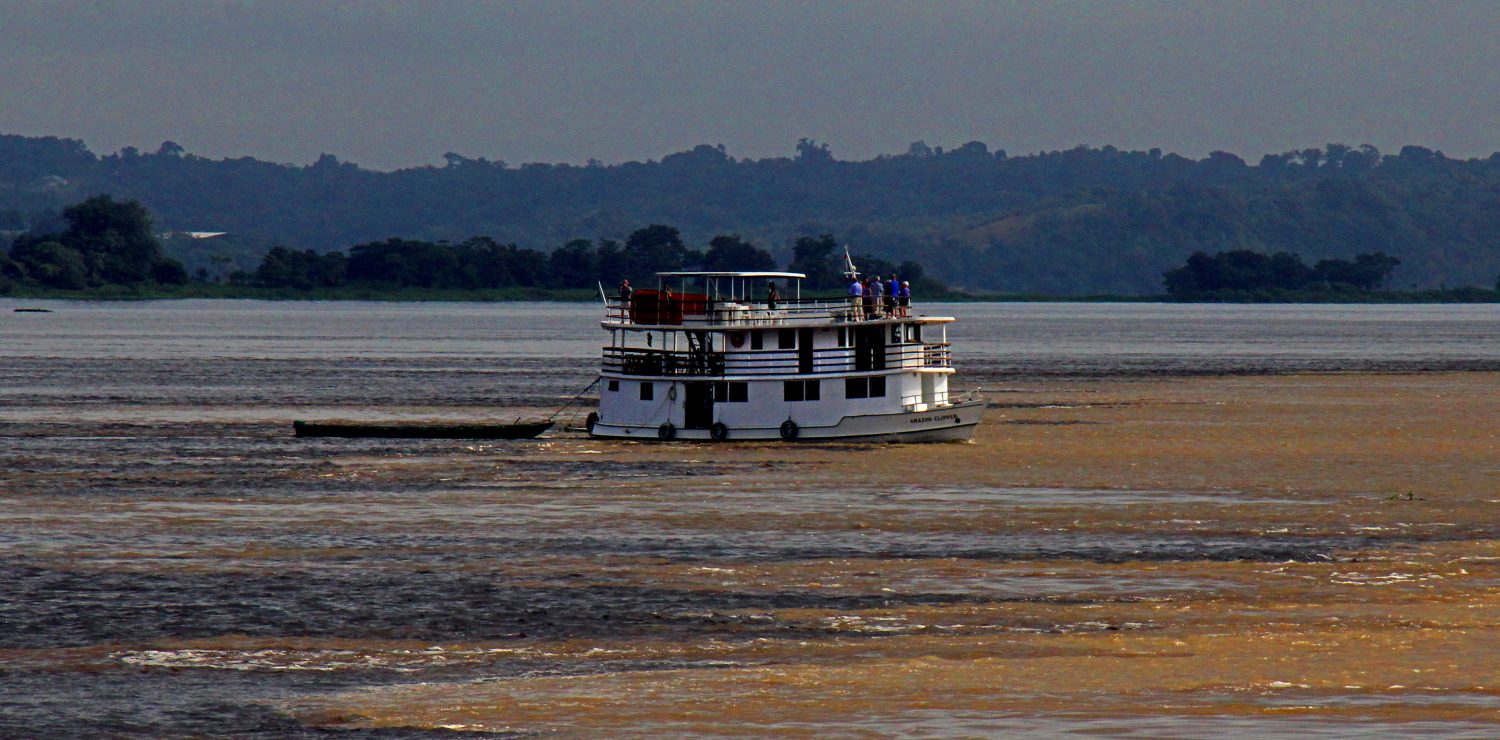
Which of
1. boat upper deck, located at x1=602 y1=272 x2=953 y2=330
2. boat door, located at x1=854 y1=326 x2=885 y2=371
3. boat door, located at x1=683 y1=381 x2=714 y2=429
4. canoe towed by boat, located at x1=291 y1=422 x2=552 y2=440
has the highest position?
boat upper deck, located at x1=602 y1=272 x2=953 y2=330

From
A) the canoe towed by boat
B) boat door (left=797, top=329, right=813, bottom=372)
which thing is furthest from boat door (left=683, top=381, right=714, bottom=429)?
the canoe towed by boat

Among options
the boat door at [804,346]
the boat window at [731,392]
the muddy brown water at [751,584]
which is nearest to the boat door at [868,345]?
the boat door at [804,346]

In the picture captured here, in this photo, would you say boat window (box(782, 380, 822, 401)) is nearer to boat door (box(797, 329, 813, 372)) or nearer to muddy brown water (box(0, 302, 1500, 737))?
boat door (box(797, 329, 813, 372))

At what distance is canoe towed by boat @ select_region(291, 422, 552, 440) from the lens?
7412cm

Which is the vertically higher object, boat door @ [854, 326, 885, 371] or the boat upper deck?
the boat upper deck

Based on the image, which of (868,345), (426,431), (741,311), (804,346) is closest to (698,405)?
(741,311)

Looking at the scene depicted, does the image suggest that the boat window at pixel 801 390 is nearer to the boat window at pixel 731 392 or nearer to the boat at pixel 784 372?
the boat at pixel 784 372

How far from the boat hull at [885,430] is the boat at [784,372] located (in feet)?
0.12

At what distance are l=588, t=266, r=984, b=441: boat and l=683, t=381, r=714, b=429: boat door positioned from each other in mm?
36

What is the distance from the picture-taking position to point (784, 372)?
71.2m

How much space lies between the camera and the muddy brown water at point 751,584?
85.8 feet

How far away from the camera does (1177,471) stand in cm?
6128

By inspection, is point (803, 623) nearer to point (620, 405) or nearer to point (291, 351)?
point (620, 405)

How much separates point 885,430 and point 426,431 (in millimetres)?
17194
